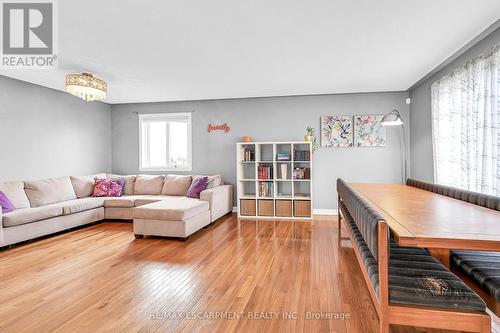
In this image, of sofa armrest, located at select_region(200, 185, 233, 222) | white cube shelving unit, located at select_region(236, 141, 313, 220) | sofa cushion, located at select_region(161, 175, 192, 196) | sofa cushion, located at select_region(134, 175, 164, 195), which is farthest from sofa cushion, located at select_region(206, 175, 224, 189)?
sofa cushion, located at select_region(134, 175, 164, 195)

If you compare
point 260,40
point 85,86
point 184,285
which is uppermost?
point 260,40

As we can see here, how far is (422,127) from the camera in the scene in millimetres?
4500

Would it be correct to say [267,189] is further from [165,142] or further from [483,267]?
[483,267]

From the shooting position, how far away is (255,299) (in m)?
2.14

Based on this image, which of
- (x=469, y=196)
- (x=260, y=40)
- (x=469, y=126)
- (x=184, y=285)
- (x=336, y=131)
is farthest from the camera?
(x=336, y=131)

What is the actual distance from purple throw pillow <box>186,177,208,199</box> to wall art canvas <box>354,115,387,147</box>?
2973mm

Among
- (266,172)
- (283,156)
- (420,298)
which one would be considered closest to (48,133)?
(266,172)

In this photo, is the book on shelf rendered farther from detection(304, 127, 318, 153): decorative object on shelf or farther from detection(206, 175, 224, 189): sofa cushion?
detection(206, 175, 224, 189): sofa cushion

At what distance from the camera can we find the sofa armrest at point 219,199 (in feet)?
14.8

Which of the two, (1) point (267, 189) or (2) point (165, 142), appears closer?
(1) point (267, 189)

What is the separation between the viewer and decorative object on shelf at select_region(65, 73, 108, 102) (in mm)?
3489

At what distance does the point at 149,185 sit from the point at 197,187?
3.90ft

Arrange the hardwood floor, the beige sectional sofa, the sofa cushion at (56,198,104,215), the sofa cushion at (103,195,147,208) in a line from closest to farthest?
the hardwood floor → the beige sectional sofa → the sofa cushion at (56,198,104,215) → the sofa cushion at (103,195,147,208)

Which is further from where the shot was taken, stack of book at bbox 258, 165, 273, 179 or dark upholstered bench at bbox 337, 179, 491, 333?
stack of book at bbox 258, 165, 273, 179
